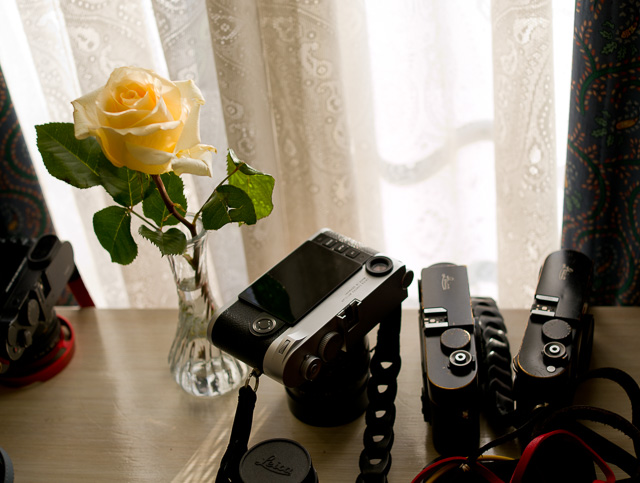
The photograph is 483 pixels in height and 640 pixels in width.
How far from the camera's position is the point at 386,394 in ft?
2.44

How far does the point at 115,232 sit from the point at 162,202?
58 millimetres

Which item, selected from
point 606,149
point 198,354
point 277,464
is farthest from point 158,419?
point 606,149

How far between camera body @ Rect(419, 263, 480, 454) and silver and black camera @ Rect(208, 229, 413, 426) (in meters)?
0.04

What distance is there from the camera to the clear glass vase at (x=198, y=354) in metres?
0.81

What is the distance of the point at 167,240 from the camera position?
0.72 m

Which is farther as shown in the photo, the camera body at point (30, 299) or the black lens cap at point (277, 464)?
the camera body at point (30, 299)

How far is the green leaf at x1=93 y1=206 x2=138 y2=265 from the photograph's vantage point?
720 mm

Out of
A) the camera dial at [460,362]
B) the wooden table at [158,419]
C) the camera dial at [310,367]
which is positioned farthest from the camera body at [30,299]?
the camera dial at [460,362]

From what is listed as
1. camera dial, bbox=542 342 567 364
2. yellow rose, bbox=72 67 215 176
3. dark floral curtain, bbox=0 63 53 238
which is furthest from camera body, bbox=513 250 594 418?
dark floral curtain, bbox=0 63 53 238

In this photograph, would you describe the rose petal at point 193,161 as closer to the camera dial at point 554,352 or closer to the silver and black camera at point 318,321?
the silver and black camera at point 318,321

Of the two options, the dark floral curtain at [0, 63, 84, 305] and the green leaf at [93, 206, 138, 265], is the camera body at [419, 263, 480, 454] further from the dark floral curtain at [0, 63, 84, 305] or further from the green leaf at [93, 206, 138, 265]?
the dark floral curtain at [0, 63, 84, 305]

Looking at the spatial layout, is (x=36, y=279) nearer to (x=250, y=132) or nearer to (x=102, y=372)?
(x=102, y=372)

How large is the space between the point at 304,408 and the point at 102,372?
295 mm

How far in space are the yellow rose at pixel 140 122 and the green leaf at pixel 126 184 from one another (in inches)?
2.2
